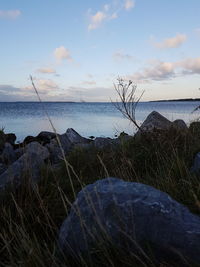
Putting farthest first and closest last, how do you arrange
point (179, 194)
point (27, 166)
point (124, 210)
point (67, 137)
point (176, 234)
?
point (67, 137)
point (27, 166)
point (179, 194)
point (124, 210)
point (176, 234)

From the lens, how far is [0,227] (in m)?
3.70

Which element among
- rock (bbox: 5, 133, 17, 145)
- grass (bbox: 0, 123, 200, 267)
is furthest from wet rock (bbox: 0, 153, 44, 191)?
rock (bbox: 5, 133, 17, 145)

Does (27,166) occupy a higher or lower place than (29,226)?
higher

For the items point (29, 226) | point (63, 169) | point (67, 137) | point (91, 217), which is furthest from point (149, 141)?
point (67, 137)

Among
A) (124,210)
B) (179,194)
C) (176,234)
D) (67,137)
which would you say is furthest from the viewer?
(67,137)

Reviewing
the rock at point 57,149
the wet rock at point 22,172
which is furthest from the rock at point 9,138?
the wet rock at point 22,172

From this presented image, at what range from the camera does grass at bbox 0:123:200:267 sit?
2445 mm

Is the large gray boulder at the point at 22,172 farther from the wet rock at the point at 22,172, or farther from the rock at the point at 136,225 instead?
the rock at the point at 136,225

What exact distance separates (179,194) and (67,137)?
9735mm

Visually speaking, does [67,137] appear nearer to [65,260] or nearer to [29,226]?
[29,226]

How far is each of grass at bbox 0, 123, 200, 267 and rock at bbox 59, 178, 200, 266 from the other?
0.34ft

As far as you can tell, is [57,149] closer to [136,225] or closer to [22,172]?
[22,172]

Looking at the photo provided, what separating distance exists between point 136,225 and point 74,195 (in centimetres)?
53

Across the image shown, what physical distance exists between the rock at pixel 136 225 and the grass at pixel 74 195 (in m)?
0.10
